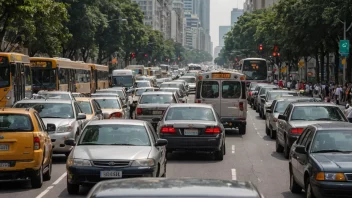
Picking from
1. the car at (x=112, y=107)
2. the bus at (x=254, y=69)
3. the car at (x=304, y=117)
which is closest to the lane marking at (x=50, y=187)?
the car at (x=304, y=117)

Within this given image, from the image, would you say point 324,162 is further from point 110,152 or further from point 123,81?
point 123,81

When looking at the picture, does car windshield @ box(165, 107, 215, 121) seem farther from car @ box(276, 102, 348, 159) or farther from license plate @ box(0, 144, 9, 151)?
license plate @ box(0, 144, 9, 151)

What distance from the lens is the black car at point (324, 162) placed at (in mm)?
11461

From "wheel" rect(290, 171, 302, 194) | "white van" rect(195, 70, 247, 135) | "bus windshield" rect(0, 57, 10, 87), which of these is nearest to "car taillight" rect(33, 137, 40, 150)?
"wheel" rect(290, 171, 302, 194)

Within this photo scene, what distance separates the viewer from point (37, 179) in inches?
576

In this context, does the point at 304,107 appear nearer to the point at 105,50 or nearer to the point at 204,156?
the point at 204,156

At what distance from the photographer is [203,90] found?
95.1 ft

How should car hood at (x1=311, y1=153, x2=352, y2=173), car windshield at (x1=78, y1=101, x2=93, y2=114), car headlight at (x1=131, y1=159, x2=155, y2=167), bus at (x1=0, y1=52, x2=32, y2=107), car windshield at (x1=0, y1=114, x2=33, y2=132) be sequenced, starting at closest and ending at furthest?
car hood at (x1=311, y1=153, x2=352, y2=173) < car headlight at (x1=131, y1=159, x2=155, y2=167) < car windshield at (x1=0, y1=114, x2=33, y2=132) < car windshield at (x1=78, y1=101, x2=93, y2=114) < bus at (x1=0, y1=52, x2=32, y2=107)

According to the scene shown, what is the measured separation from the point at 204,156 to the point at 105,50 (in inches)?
2788

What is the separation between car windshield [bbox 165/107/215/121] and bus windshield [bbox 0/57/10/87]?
43.6 feet

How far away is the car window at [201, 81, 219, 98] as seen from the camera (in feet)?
94.4

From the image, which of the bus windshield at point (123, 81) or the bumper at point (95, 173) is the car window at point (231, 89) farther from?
the bus windshield at point (123, 81)

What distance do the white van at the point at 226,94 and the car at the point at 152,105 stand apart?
148 cm

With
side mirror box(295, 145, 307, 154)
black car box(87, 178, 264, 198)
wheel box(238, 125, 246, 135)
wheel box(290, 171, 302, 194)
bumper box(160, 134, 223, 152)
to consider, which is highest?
black car box(87, 178, 264, 198)
